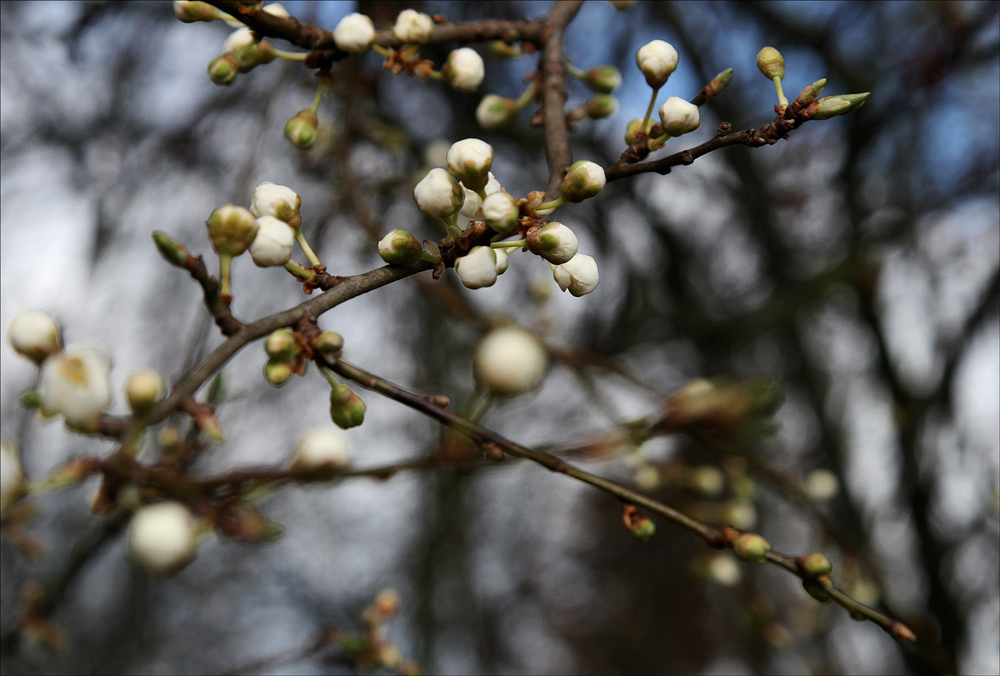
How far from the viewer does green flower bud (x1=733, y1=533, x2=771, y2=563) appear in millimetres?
769

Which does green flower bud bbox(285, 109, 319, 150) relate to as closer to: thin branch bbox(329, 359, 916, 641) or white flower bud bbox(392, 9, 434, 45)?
white flower bud bbox(392, 9, 434, 45)

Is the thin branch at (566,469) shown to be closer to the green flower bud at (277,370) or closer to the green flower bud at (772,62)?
the green flower bud at (277,370)

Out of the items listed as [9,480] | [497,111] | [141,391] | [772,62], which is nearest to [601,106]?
[497,111]

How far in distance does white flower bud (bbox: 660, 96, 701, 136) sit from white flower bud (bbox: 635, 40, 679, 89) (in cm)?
11

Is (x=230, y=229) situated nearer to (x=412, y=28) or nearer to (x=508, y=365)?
(x=508, y=365)

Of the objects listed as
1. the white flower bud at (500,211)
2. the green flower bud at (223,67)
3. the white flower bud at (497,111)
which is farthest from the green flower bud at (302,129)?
the white flower bud at (500,211)

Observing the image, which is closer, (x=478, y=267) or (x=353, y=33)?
(x=478, y=267)

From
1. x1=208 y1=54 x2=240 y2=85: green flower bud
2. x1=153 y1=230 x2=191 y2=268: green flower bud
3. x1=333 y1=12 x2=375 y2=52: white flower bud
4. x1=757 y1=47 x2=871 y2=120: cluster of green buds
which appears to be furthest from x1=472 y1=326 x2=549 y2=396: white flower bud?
x1=208 y1=54 x2=240 y2=85: green flower bud

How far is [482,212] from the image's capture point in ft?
2.37

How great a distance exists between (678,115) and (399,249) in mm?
404

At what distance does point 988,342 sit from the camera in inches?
121

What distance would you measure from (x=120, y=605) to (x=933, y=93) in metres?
6.49

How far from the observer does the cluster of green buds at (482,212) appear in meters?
0.67

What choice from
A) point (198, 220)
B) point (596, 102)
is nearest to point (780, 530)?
point (198, 220)
